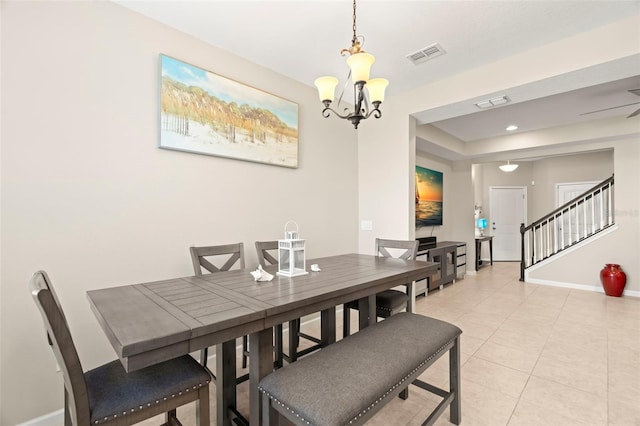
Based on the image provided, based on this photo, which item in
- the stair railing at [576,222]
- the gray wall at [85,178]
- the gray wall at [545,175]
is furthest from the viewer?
the gray wall at [545,175]

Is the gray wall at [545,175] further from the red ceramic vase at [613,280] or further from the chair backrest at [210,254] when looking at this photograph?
the chair backrest at [210,254]

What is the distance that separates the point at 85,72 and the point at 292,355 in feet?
8.41

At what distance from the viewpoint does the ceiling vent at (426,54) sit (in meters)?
2.67

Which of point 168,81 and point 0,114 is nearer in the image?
point 0,114

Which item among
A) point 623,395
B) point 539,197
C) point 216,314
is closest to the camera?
point 216,314

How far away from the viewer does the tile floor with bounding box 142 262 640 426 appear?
1.88m

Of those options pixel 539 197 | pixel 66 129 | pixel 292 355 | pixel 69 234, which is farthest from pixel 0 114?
pixel 539 197

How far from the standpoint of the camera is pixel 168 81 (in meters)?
2.29

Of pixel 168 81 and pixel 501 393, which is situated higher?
pixel 168 81

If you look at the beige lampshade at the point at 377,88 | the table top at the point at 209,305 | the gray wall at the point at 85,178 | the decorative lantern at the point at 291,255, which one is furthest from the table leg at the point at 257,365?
the beige lampshade at the point at 377,88

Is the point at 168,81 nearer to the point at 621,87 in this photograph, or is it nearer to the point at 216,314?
the point at 216,314

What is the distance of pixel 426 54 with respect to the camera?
2773mm

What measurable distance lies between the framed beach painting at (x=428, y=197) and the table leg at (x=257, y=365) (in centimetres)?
437

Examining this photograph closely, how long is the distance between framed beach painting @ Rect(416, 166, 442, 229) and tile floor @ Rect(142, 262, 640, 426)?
1.57 meters
